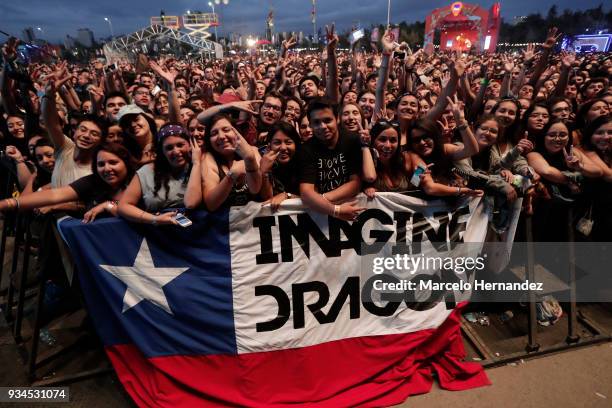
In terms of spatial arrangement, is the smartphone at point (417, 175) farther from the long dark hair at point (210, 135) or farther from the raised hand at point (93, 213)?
the raised hand at point (93, 213)

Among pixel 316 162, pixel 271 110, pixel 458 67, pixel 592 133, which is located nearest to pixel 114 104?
Answer: pixel 271 110

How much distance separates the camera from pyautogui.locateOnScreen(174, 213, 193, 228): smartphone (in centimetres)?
240

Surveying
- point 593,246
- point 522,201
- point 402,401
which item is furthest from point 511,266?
point 402,401

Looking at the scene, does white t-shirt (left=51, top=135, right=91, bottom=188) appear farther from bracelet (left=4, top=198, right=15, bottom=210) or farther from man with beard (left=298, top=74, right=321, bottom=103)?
man with beard (left=298, top=74, right=321, bottom=103)

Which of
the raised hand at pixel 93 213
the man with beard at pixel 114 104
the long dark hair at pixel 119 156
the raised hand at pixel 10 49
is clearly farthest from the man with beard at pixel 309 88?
the raised hand at pixel 10 49

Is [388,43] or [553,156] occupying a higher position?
[388,43]

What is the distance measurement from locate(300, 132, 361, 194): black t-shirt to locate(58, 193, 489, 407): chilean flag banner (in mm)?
245

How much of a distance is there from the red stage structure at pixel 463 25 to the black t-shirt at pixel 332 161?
36952 mm

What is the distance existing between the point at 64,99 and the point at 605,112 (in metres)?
8.87

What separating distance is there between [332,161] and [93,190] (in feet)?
6.44

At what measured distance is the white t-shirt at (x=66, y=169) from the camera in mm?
3109

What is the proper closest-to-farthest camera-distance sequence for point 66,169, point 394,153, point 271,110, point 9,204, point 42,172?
point 9,204 < point 394,153 < point 66,169 < point 42,172 < point 271,110

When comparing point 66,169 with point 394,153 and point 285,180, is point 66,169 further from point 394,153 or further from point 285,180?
point 394,153

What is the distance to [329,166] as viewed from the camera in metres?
2.70
